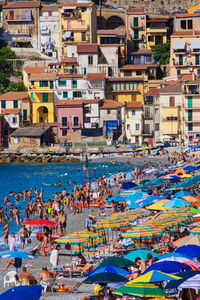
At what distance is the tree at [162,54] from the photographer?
309 ft

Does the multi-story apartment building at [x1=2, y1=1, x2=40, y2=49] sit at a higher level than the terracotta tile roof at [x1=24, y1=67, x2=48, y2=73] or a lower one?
higher

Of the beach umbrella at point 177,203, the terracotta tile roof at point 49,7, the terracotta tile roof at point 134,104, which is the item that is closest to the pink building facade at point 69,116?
the terracotta tile roof at point 134,104

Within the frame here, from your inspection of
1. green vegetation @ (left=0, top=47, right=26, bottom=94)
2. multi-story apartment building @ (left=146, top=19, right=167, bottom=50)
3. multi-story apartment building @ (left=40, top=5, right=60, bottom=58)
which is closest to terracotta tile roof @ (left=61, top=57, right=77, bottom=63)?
green vegetation @ (left=0, top=47, right=26, bottom=94)

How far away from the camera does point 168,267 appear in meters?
19.5

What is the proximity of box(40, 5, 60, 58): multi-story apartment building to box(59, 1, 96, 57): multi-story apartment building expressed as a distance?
368 cm

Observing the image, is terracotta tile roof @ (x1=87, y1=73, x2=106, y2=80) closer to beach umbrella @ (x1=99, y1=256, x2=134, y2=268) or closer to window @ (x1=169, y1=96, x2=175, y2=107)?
window @ (x1=169, y1=96, x2=175, y2=107)

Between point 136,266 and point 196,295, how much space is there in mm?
3558

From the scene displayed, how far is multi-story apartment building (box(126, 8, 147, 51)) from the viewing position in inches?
3821

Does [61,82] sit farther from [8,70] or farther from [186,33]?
[186,33]

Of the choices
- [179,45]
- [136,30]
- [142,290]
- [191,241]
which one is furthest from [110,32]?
[142,290]

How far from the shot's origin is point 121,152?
7625cm

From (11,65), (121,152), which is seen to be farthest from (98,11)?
(121,152)

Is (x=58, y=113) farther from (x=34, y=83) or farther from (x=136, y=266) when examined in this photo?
(x=136, y=266)

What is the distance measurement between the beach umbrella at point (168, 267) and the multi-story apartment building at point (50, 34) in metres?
80.1
